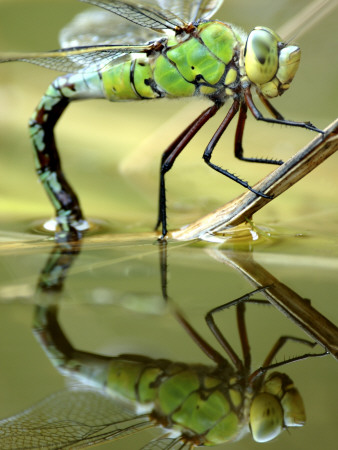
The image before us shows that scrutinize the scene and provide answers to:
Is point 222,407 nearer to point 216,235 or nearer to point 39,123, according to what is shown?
point 216,235

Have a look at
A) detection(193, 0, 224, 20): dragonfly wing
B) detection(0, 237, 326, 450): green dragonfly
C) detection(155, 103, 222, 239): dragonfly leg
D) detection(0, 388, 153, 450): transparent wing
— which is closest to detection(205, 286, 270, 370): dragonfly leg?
detection(0, 237, 326, 450): green dragonfly

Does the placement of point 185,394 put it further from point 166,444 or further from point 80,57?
point 80,57

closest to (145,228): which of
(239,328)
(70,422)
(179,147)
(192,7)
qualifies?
(179,147)

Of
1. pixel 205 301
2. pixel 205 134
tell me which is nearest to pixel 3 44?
pixel 205 134

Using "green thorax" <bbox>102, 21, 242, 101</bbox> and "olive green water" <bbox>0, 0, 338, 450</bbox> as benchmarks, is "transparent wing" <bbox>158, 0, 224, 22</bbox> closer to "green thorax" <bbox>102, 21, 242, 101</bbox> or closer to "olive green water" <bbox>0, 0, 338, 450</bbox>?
"green thorax" <bbox>102, 21, 242, 101</bbox>

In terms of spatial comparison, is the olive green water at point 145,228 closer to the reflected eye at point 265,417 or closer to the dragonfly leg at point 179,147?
the reflected eye at point 265,417

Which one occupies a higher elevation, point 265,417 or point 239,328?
point 239,328
